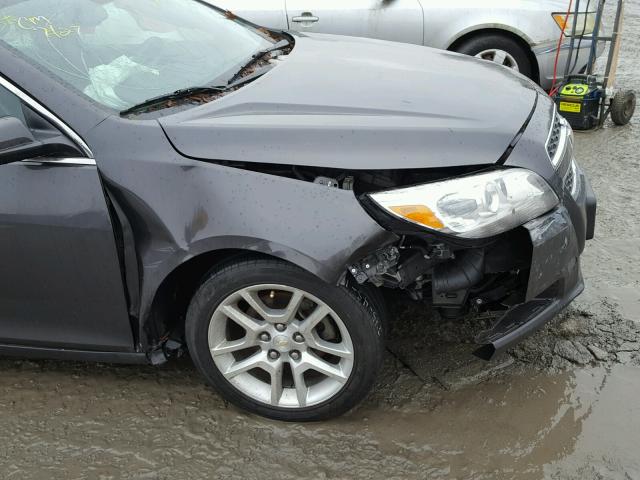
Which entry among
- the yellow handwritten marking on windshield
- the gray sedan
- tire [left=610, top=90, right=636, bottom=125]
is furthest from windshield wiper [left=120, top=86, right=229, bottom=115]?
tire [left=610, top=90, right=636, bottom=125]

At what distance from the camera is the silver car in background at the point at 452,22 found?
5508 millimetres

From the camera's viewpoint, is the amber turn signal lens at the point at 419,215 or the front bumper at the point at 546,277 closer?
the amber turn signal lens at the point at 419,215

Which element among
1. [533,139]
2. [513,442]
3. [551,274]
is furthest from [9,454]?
[533,139]

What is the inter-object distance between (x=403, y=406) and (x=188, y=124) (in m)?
1.34

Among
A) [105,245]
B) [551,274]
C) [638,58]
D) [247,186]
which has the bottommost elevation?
[638,58]

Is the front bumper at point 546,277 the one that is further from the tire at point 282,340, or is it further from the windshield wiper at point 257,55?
the windshield wiper at point 257,55

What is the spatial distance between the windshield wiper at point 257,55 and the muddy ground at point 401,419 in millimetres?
1248

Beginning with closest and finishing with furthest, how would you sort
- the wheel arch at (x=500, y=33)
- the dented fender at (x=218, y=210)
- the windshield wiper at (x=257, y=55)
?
the dented fender at (x=218, y=210) → the windshield wiper at (x=257, y=55) → the wheel arch at (x=500, y=33)

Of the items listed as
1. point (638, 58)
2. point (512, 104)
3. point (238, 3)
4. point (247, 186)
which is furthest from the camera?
point (638, 58)

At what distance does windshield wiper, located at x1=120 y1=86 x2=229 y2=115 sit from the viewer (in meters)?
2.45

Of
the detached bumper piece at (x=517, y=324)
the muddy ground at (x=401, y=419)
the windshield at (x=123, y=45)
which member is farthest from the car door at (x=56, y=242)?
the detached bumper piece at (x=517, y=324)

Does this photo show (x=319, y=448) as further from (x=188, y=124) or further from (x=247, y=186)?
(x=188, y=124)

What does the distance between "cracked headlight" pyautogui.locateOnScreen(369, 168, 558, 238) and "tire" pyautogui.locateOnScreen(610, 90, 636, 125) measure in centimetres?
355

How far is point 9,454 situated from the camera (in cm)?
250
